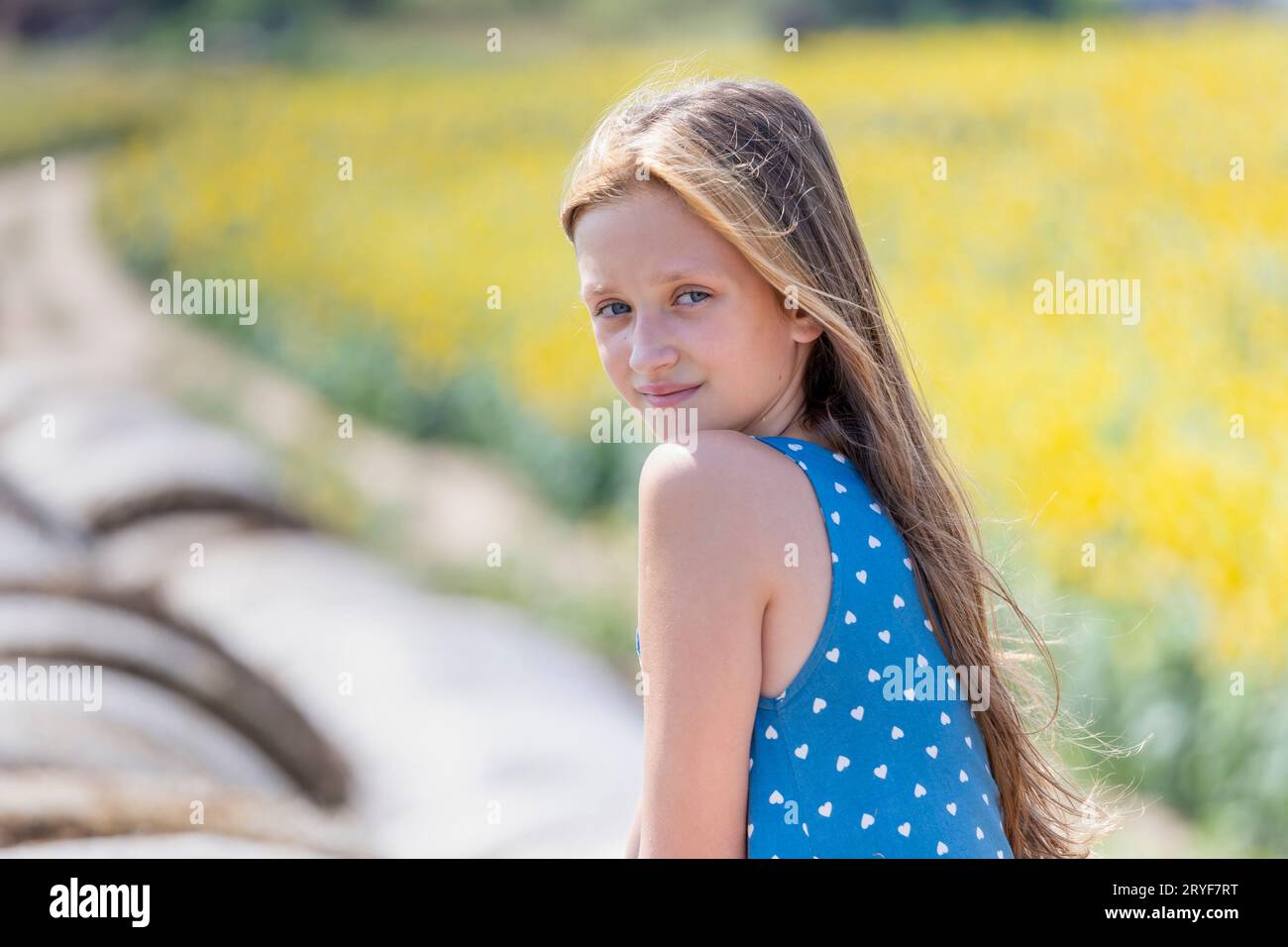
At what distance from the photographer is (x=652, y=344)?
4.52ft

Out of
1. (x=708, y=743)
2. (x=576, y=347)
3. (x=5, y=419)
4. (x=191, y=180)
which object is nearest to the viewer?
(x=708, y=743)

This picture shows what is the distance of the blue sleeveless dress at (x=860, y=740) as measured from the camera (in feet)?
4.10

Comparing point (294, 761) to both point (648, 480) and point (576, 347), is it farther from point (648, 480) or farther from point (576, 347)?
point (576, 347)

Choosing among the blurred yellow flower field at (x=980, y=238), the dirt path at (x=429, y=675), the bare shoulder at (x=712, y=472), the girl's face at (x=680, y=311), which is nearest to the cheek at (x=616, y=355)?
the girl's face at (x=680, y=311)

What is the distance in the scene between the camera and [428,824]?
118 inches

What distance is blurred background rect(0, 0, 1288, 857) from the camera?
3.03 m

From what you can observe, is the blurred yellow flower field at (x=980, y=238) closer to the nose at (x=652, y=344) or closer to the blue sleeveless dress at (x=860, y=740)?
the nose at (x=652, y=344)

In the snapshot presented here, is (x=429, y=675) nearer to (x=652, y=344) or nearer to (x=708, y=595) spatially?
(x=652, y=344)

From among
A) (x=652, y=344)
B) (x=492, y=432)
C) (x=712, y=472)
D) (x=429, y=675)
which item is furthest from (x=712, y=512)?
(x=492, y=432)

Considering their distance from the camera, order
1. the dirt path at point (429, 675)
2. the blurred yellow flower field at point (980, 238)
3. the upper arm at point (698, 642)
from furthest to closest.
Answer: the blurred yellow flower field at point (980, 238)
the dirt path at point (429, 675)
the upper arm at point (698, 642)

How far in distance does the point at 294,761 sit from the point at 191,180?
33.1 feet

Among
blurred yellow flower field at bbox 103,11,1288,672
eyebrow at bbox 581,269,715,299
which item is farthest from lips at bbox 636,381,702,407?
blurred yellow flower field at bbox 103,11,1288,672

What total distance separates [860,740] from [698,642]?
0.18 meters
